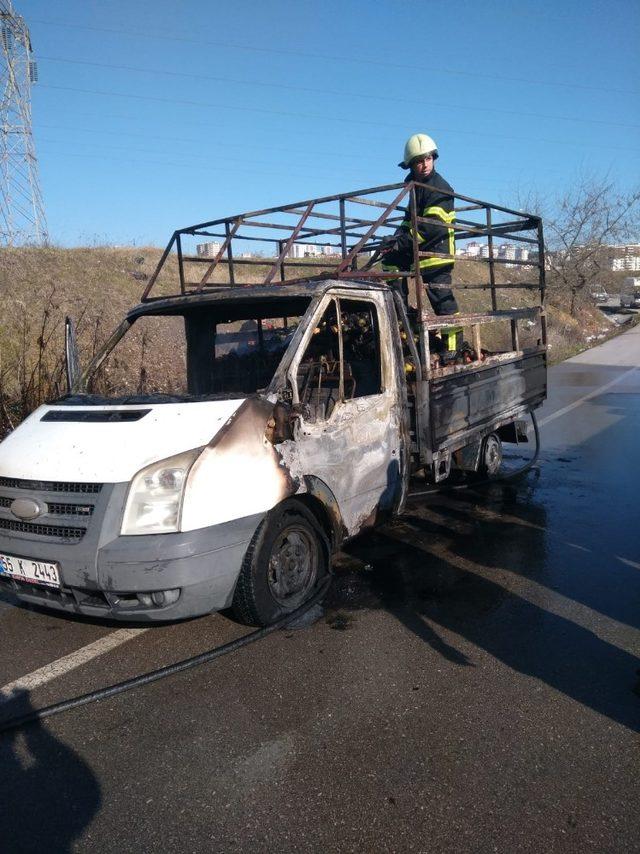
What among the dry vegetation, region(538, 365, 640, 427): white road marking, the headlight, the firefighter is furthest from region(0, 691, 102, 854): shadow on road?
region(538, 365, 640, 427): white road marking

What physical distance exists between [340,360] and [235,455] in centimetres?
125

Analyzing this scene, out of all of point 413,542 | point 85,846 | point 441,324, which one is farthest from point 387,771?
point 441,324

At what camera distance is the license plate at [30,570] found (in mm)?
3217

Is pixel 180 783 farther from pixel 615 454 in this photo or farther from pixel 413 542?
pixel 615 454

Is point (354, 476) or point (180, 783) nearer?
point (180, 783)

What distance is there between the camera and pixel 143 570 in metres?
3.07

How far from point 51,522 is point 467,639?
2274 millimetres

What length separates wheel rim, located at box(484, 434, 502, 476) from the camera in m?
6.86

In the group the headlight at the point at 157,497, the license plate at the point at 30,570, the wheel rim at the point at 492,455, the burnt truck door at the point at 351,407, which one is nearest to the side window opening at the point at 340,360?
the burnt truck door at the point at 351,407

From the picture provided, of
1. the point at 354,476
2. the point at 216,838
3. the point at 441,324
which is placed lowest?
the point at 216,838

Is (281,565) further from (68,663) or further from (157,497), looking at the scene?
(68,663)

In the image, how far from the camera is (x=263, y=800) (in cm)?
239

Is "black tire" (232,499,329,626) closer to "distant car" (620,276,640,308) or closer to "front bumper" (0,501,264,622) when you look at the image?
"front bumper" (0,501,264,622)

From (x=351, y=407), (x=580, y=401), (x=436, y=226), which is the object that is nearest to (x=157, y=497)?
(x=351, y=407)
